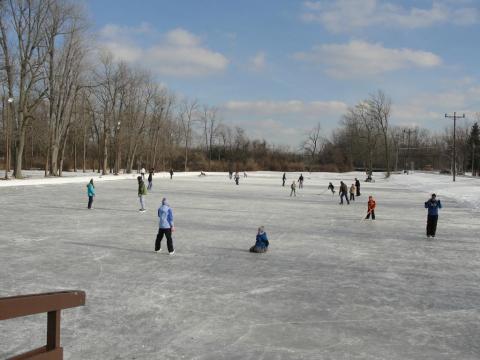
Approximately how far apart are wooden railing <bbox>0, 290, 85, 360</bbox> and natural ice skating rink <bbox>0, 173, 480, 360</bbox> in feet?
7.22

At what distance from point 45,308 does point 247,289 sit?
17.2 ft

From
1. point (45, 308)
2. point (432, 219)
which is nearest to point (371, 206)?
point (432, 219)

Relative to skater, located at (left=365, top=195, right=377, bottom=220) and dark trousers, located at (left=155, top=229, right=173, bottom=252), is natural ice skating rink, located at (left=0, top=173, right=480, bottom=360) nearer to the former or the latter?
dark trousers, located at (left=155, top=229, right=173, bottom=252)

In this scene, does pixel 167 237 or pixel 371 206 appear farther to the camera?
pixel 371 206

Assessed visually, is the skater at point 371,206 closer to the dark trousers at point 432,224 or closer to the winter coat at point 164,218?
the dark trousers at point 432,224

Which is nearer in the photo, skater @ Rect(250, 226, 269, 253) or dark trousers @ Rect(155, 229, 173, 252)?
dark trousers @ Rect(155, 229, 173, 252)

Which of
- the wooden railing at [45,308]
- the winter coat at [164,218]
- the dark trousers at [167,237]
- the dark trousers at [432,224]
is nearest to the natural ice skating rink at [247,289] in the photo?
the dark trousers at [167,237]

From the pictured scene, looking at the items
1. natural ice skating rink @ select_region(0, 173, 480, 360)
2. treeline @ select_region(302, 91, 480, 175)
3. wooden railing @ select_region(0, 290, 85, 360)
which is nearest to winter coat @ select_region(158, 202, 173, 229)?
natural ice skating rink @ select_region(0, 173, 480, 360)

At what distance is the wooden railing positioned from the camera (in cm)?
230

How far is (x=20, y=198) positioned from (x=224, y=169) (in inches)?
2489

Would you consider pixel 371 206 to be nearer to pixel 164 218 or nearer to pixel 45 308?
pixel 164 218

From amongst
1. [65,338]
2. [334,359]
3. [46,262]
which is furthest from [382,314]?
[46,262]

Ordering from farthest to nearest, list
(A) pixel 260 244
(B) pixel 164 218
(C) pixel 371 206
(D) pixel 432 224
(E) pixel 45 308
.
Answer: (C) pixel 371 206 < (D) pixel 432 224 < (A) pixel 260 244 < (B) pixel 164 218 < (E) pixel 45 308

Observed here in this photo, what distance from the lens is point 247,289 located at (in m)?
7.53
